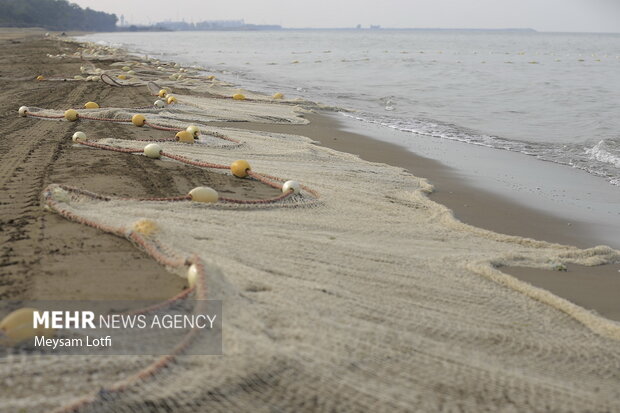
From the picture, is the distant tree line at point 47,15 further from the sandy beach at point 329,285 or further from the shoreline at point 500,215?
the sandy beach at point 329,285

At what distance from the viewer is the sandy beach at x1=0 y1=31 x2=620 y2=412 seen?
2160mm

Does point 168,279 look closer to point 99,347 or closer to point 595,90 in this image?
point 99,347

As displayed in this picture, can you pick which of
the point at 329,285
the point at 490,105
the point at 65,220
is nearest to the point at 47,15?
the point at 490,105

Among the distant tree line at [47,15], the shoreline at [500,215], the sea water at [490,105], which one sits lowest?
the shoreline at [500,215]

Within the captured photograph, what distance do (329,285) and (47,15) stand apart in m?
126

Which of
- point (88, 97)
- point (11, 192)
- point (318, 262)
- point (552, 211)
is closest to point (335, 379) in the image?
point (318, 262)

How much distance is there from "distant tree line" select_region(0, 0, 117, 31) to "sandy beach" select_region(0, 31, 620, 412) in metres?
102

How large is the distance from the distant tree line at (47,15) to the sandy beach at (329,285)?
102 metres

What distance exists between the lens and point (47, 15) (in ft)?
368

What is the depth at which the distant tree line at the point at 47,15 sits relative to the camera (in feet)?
319

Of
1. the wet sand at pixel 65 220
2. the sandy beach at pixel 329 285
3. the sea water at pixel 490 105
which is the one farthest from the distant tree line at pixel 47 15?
the sandy beach at pixel 329 285

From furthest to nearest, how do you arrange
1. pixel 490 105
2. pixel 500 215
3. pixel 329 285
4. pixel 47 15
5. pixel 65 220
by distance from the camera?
pixel 47 15 → pixel 490 105 → pixel 500 215 → pixel 65 220 → pixel 329 285

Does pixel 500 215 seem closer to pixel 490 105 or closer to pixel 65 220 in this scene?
pixel 65 220

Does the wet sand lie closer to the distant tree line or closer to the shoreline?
the shoreline
